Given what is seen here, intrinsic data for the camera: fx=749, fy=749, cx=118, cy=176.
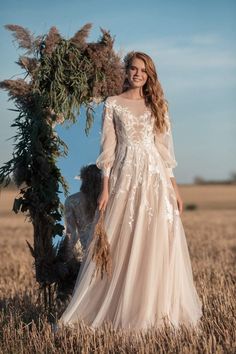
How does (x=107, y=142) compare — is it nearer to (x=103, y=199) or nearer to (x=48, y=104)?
(x=103, y=199)

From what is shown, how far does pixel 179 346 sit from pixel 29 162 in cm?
230

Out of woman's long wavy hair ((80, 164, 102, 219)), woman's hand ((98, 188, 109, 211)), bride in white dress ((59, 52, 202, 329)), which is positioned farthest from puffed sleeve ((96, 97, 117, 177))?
woman's long wavy hair ((80, 164, 102, 219))

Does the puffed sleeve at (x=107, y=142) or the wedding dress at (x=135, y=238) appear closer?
the wedding dress at (x=135, y=238)

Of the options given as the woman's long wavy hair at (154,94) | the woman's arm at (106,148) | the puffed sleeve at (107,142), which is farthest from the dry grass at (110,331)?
the woman's long wavy hair at (154,94)

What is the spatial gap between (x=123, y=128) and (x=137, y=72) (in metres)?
0.48

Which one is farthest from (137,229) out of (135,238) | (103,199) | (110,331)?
(110,331)

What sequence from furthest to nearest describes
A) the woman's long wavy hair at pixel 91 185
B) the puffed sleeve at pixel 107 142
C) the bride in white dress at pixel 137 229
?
the woman's long wavy hair at pixel 91 185
the puffed sleeve at pixel 107 142
the bride in white dress at pixel 137 229

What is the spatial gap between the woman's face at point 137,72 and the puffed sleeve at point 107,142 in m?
0.27

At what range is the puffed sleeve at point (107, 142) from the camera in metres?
6.13

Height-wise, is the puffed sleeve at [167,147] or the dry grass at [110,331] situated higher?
the puffed sleeve at [167,147]

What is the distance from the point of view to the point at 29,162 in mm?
6793

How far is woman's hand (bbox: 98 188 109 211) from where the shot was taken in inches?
238

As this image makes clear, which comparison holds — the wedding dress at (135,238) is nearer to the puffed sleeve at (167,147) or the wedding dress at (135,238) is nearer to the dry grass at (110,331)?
the puffed sleeve at (167,147)

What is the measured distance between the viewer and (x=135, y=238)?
19.7 feet
